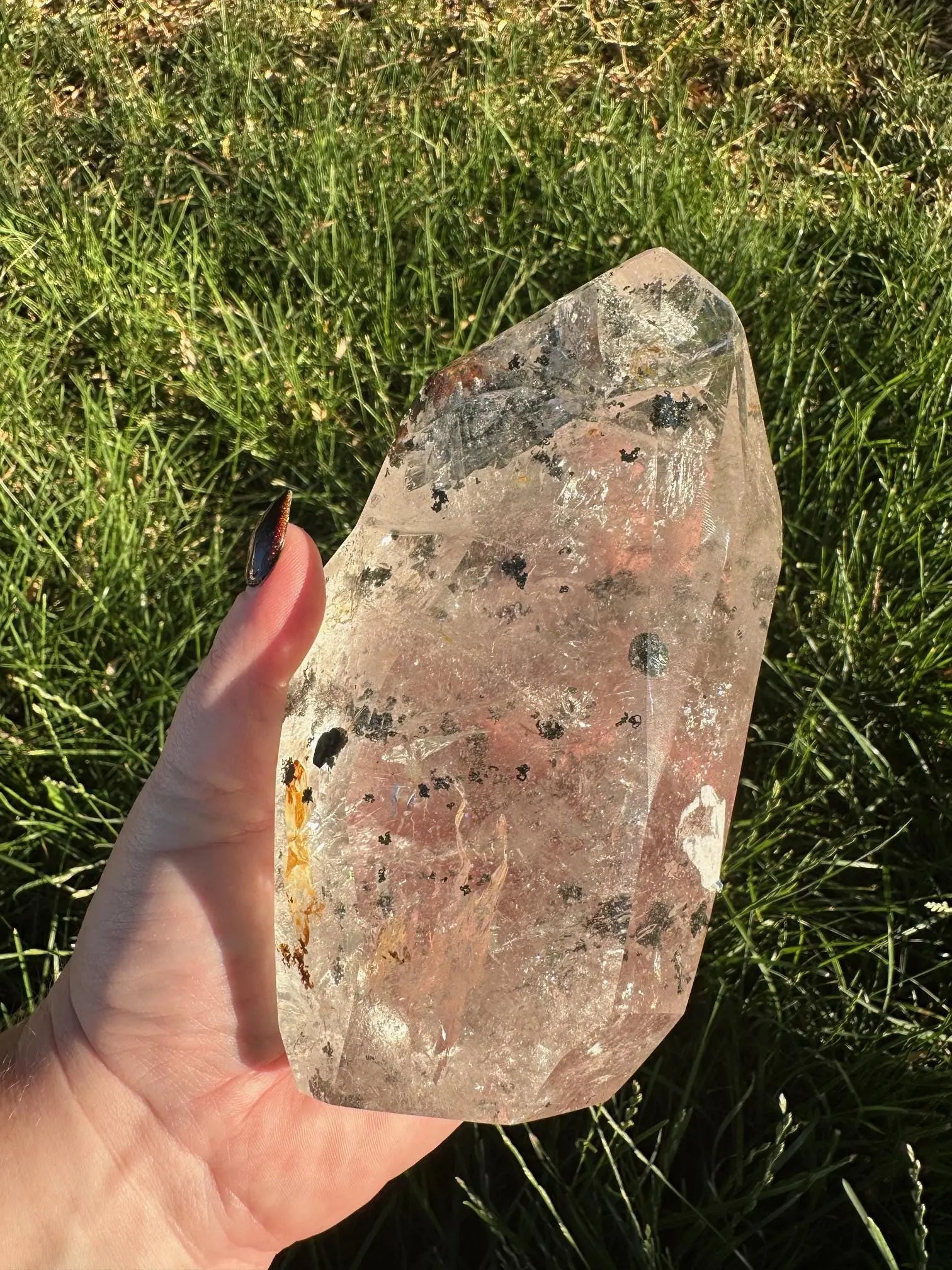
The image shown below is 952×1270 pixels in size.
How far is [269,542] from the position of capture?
64.8 inches

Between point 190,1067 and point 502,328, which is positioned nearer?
point 190,1067

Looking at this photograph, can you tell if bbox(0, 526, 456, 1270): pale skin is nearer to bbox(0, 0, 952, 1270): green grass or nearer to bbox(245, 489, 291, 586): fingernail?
bbox(245, 489, 291, 586): fingernail

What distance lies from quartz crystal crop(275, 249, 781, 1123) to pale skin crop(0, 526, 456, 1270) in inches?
6.3

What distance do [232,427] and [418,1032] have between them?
1.52 meters

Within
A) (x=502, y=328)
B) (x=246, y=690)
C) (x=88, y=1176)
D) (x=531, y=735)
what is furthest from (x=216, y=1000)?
(x=502, y=328)

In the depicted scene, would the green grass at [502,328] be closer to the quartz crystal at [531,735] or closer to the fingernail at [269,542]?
the quartz crystal at [531,735]

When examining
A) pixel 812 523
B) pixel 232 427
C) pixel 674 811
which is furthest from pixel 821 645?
pixel 232 427

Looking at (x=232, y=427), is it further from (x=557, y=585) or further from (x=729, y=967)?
(x=729, y=967)

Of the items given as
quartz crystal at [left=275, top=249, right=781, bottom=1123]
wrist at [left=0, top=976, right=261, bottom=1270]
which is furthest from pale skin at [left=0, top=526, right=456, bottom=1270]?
quartz crystal at [left=275, top=249, right=781, bottom=1123]

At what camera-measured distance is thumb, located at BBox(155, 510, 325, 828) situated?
5.25ft

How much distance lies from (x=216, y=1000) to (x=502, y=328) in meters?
1.59

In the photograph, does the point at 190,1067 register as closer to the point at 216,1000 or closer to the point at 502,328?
the point at 216,1000

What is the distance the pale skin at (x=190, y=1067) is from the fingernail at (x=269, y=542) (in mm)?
25

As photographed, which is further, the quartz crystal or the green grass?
the green grass
